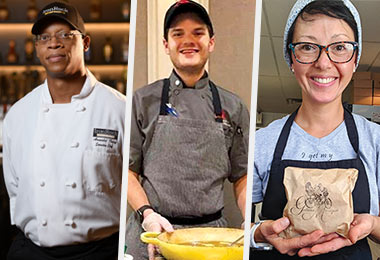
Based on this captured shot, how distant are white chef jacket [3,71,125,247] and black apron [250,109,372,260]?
0.62 metres

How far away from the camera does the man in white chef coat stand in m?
2.04

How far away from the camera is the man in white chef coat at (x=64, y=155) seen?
204 cm

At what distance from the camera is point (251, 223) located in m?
2.03

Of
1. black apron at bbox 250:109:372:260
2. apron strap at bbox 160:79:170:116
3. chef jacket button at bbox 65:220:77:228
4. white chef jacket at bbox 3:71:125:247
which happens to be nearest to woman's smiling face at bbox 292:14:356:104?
black apron at bbox 250:109:372:260

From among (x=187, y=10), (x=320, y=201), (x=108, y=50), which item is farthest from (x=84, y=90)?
(x=320, y=201)

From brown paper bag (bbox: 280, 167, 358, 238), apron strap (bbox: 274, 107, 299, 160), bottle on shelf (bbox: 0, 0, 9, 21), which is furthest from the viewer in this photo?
bottle on shelf (bbox: 0, 0, 9, 21)

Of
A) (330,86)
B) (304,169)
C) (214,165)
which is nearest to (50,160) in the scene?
(214,165)

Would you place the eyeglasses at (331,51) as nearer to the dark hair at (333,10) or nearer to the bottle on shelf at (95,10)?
the dark hair at (333,10)

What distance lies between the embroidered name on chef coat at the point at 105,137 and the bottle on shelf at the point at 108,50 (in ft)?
0.99

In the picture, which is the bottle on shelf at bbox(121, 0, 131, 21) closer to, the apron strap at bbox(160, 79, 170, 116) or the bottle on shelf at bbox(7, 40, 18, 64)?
the apron strap at bbox(160, 79, 170, 116)

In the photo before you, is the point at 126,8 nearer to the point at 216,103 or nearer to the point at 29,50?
the point at 29,50

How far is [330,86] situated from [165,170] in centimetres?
73

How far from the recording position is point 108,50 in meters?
2.11

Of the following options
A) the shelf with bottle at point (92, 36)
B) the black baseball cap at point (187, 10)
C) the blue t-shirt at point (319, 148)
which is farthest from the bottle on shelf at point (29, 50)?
the blue t-shirt at point (319, 148)
